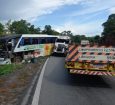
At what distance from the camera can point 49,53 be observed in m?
50.8

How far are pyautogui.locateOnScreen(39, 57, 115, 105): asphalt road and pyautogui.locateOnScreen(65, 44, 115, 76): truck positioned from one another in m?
0.59

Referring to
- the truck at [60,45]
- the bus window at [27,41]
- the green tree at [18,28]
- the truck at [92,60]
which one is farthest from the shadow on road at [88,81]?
the green tree at [18,28]

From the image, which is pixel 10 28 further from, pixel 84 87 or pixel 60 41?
pixel 84 87

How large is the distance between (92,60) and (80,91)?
2455 mm

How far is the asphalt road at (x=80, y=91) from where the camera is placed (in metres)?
10.9

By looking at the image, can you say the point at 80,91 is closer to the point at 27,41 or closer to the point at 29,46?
the point at 27,41

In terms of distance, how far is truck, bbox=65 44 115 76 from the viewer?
49.5 feet

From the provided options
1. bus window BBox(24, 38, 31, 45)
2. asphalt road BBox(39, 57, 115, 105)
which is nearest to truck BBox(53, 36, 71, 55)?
bus window BBox(24, 38, 31, 45)

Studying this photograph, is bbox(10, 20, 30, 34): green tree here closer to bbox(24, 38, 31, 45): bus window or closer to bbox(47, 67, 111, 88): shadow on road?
bbox(24, 38, 31, 45): bus window

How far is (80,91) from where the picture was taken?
520 inches

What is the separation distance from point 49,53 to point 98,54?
117 feet

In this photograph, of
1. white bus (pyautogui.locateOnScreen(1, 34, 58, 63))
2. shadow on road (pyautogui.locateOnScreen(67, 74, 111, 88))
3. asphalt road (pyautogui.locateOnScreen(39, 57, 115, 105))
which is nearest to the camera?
asphalt road (pyautogui.locateOnScreen(39, 57, 115, 105))

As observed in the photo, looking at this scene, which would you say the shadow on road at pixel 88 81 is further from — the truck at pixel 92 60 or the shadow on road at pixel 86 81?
the truck at pixel 92 60

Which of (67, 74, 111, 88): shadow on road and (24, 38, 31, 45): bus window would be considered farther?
(24, 38, 31, 45): bus window
